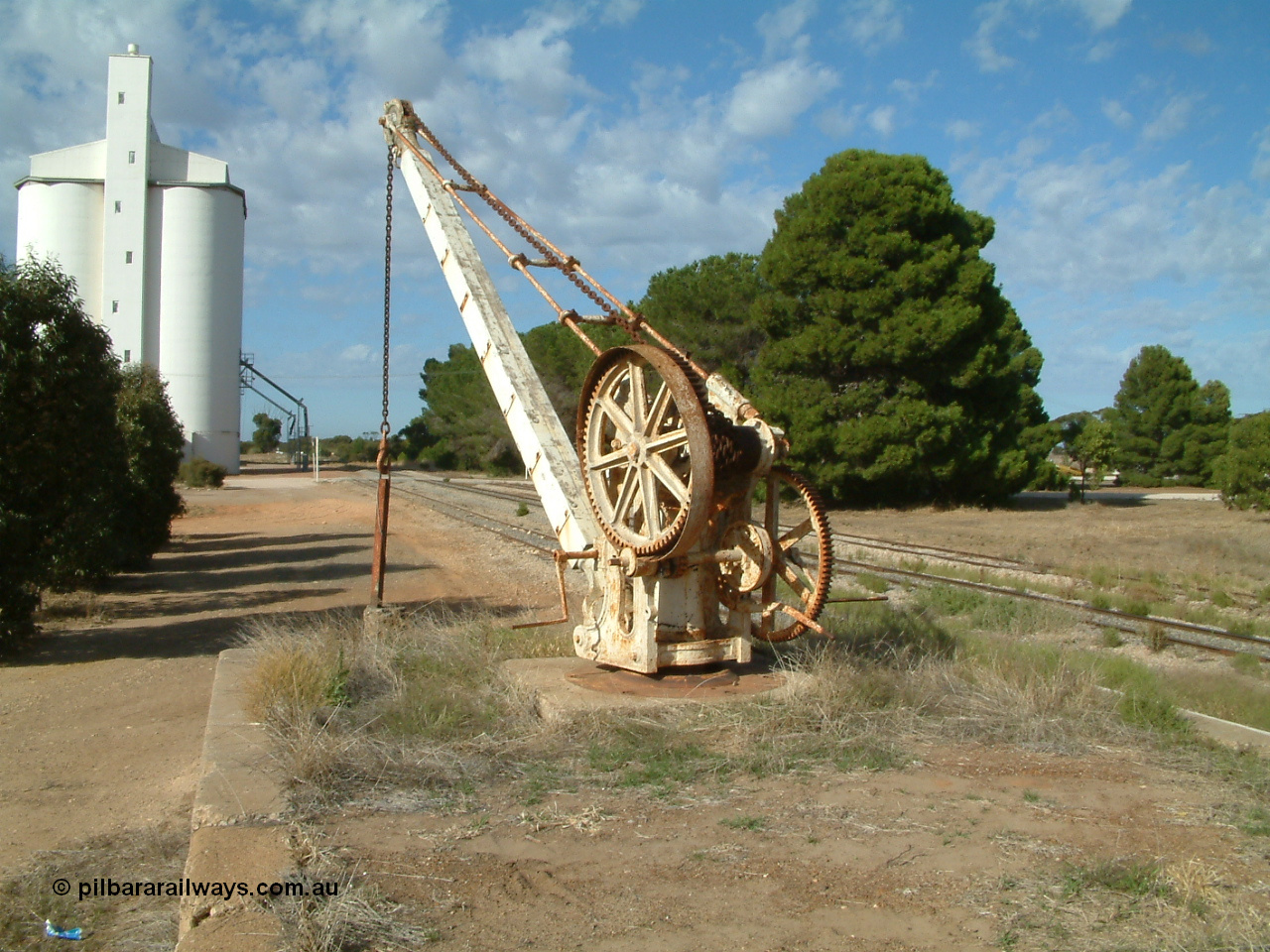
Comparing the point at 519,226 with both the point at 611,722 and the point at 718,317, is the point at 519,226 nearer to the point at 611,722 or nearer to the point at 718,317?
the point at 611,722

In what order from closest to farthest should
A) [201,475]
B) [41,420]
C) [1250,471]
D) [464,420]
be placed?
[41,420]
[1250,471]
[201,475]
[464,420]

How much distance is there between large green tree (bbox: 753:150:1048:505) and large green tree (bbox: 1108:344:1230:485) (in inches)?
1306

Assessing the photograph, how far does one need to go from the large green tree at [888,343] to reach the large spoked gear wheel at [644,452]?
2522 centimetres

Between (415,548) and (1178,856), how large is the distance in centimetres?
1864

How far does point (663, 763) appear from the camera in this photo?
5340 mm

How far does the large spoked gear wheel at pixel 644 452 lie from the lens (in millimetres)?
5887

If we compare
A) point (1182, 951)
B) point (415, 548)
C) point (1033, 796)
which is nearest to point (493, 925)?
point (1182, 951)

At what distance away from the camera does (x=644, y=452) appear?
664 cm

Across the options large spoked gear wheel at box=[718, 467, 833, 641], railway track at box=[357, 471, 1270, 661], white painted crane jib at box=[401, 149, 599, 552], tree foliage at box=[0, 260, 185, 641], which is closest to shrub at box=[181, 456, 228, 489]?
railway track at box=[357, 471, 1270, 661]

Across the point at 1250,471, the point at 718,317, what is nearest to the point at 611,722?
the point at 1250,471

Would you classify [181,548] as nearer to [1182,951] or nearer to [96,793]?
[96,793]

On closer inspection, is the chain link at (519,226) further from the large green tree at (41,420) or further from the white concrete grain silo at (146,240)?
the white concrete grain silo at (146,240)

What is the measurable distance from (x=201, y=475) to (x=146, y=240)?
17634 mm

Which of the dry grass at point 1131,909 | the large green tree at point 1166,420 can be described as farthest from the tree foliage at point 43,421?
the large green tree at point 1166,420
